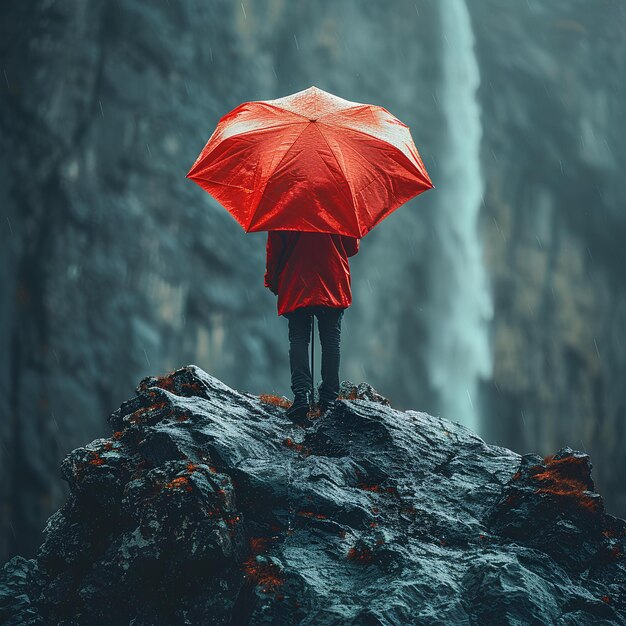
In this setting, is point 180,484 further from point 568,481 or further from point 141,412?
point 568,481

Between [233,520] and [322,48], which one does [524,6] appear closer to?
[322,48]

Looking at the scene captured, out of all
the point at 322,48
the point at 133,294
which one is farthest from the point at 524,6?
the point at 133,294

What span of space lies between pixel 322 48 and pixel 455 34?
700cm

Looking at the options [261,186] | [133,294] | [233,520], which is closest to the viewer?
[233,520]

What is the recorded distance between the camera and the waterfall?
30.1 metres

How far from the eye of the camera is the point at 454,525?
4555 mm

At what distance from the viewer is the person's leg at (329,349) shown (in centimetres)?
549

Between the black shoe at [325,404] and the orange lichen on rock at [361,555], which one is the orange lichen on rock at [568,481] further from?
the black shoe at [325,404]

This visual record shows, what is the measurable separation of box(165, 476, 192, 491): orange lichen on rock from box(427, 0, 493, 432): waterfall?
25.6 meters

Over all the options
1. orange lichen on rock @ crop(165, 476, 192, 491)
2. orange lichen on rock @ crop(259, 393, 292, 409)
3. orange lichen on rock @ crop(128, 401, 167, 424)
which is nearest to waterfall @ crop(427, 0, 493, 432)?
orange lichen on rock @ crop(259, 393, 292, 409)

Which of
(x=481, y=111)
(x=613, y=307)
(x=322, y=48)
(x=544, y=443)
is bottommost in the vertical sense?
(x=544, y=443)

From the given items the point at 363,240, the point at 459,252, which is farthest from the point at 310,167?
the point at 459,252

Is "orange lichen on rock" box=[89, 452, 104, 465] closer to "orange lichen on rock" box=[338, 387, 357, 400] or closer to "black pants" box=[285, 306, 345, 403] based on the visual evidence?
"black pants" box=[285, 306, 345, 403]

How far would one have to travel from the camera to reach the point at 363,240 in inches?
1137
